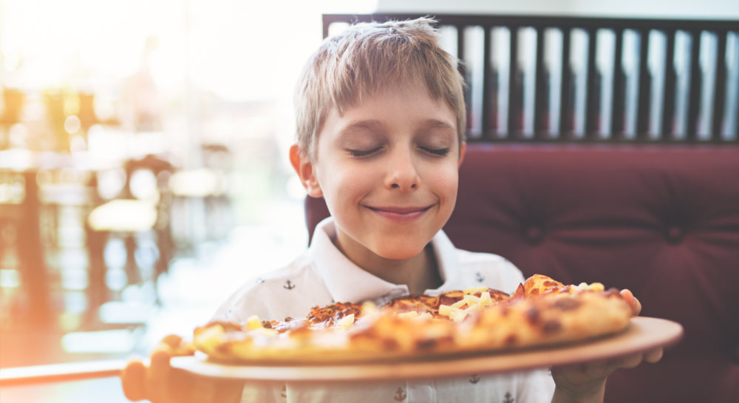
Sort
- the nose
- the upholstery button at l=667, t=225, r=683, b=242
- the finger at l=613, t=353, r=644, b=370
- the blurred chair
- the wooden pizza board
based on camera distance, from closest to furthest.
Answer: the wooden pizza board → the finger at l=613, t=353, r=644, b=370 → the nose → the upholstery button at l=667, t=225, r=683, b=242 → the blurred chair

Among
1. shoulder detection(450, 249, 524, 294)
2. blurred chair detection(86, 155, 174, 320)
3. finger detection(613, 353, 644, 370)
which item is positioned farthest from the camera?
blurred chair detection(86, 155, 174, 320)

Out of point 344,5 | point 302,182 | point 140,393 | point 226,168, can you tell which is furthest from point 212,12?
point 140,393

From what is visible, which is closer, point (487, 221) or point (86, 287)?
point (487, 221)

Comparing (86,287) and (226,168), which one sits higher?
(226,168)

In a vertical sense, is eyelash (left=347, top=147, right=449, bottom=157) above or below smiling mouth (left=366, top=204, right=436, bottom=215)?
above

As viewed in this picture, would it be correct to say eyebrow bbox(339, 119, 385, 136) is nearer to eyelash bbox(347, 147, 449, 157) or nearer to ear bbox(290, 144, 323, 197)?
eyelash bbox(347, 147, 449, 157)

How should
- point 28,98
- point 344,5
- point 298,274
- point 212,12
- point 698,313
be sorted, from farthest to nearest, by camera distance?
point 212,12, point 28,98, point 344,5, point 698,313, point 298,274

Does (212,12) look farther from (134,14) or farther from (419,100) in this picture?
(419,100)

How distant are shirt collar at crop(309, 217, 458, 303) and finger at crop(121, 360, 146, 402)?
40 cm

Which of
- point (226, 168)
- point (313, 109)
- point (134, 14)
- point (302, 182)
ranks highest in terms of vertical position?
point (134, 14)

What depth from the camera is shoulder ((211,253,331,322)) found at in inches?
37.7

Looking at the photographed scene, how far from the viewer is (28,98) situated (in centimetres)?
370

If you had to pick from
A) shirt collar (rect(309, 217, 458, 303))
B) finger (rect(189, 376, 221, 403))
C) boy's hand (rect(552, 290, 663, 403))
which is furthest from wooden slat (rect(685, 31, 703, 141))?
finger (rect(189, 376, 221, 403))

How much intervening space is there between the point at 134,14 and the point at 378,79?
6189 mm
